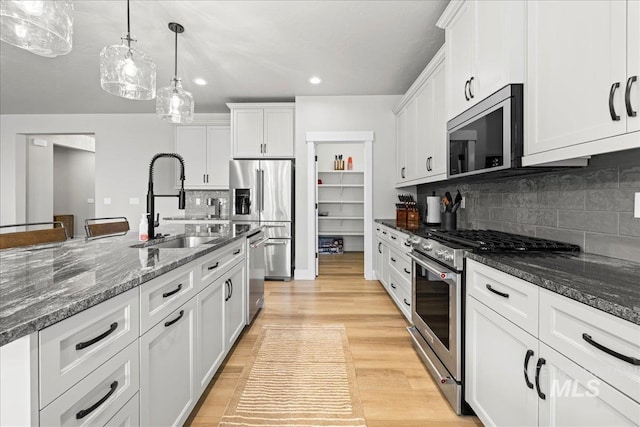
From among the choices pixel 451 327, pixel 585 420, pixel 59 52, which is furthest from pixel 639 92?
pixel 59 52

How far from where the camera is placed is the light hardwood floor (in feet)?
5.49

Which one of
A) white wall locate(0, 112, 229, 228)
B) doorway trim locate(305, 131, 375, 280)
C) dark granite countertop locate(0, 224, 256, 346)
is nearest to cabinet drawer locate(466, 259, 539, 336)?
dark granite countertop locate(0, 224, 256, 346)

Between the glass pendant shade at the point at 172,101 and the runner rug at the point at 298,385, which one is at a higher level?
the glass pendant shade at the point at 172,101

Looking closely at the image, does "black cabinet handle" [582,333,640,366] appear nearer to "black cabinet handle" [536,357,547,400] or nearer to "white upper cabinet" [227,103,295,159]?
"black cabinet handle" [536,357,547,400]

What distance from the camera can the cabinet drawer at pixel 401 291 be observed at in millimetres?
2775

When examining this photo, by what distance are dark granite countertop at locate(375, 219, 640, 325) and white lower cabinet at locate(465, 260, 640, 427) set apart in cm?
3

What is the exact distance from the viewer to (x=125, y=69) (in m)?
2.20

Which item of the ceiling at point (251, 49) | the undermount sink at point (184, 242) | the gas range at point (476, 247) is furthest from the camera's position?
the ceiling at point (251, 49)

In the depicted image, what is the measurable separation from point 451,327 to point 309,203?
10.2ft

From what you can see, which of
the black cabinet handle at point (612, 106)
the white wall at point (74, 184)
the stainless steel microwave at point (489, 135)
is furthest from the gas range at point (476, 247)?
the white wall at point (74, 184)

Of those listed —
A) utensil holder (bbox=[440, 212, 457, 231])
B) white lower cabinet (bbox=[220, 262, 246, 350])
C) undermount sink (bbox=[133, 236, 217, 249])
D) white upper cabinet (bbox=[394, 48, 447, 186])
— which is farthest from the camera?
utensil holder (bbox=[440, 212, 457, 231])

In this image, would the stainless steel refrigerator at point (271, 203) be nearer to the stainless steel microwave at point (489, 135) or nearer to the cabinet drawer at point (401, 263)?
the cabinet drawer at point (401, 263)

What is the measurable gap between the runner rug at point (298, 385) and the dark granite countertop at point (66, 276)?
36.5 inches

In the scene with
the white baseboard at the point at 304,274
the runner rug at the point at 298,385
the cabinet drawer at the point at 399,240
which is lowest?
the runner rug at the point at 298,385
